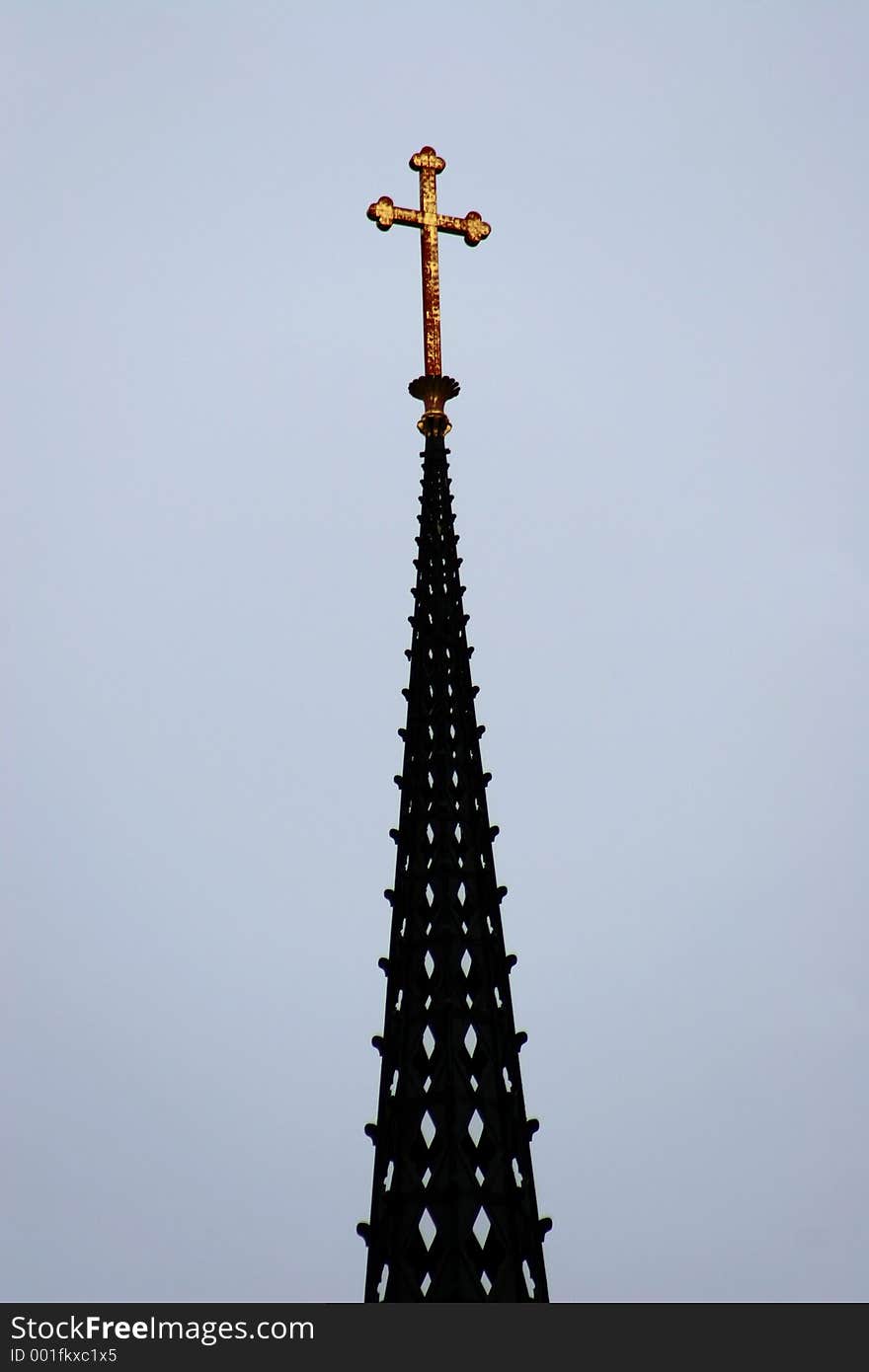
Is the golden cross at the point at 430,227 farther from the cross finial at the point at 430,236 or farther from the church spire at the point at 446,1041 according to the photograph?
the church spire at the point at 446,1041

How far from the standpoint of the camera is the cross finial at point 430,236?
19078mm

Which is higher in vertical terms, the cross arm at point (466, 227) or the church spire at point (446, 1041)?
the cross arm at point (466, 227)

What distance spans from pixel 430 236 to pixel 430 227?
184mm

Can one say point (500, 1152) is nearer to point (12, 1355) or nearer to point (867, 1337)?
point (867, 1337)

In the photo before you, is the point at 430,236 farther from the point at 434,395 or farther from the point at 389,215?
the point at 434,395

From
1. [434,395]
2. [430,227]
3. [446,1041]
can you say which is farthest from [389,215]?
[446,1041]

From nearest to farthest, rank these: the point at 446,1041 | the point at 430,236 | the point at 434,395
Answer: the point at 446,1041 → the point at 434,395 → the point at 430,236

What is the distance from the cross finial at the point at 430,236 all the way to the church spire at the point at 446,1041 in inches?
106

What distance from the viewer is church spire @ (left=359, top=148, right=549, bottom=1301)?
1332 cm

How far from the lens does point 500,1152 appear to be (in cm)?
1374

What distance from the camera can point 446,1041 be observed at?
14.2 m

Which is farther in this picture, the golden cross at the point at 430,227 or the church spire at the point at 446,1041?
the golden cross at the point at 430,227

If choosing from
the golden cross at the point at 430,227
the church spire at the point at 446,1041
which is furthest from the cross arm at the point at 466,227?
the church spire at the point at 446,1041

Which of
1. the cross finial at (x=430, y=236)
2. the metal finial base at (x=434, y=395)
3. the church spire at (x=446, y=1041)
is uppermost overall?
the cross finial at (x=430, y=236)
